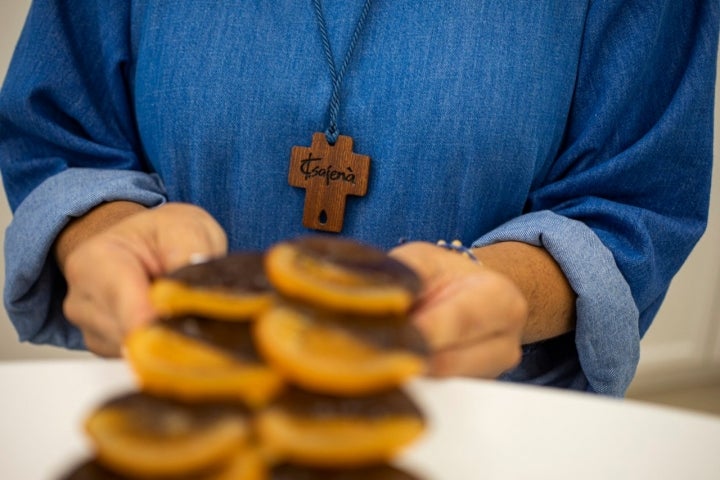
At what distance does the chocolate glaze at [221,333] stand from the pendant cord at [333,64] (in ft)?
0.99

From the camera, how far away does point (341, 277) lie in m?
0.27

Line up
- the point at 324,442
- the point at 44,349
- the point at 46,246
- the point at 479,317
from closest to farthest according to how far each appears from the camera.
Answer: the point at 324,442 → the point at 479,317 → the point at 46,246 → the point at 44,349

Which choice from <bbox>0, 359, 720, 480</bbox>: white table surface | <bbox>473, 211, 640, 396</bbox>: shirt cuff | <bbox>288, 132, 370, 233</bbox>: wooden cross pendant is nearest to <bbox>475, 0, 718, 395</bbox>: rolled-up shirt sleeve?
<bbox>473, 211, 640, 396</bbox>: shirt cuff

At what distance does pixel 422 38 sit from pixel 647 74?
202 millimetres

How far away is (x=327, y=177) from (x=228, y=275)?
0.94ft

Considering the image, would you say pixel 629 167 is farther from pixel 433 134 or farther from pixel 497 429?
pixel 497 429

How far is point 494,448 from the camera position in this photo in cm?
31

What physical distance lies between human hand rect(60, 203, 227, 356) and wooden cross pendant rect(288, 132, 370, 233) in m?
0.15

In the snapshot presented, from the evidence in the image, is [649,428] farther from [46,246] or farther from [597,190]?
[46,246]

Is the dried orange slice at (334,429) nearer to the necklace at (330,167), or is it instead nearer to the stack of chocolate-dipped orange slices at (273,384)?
the stack of chocolate-dipped orange slices at (273,384)

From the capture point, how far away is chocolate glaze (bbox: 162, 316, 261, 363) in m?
0.25

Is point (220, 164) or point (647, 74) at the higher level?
point (647, 74)

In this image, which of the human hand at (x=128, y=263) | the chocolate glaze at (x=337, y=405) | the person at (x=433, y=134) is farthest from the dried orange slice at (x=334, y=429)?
the person at (x=433, y=134)

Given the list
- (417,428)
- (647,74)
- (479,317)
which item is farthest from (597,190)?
(417,428)
